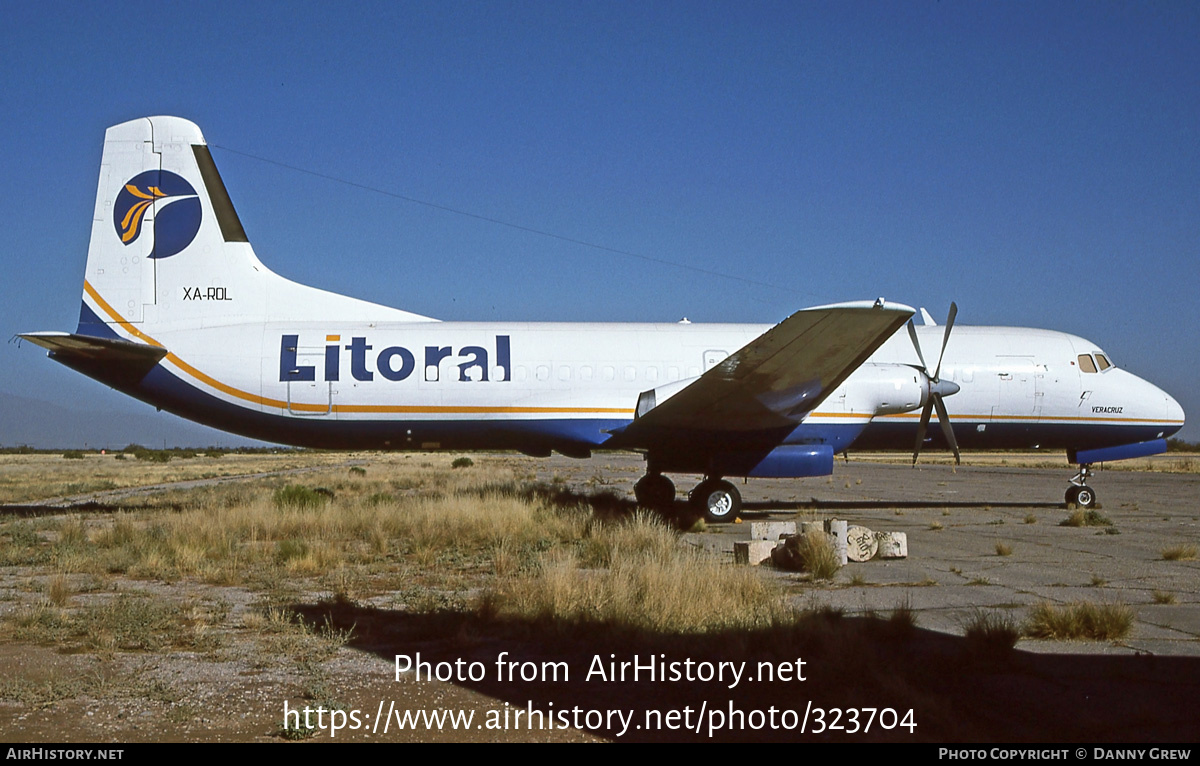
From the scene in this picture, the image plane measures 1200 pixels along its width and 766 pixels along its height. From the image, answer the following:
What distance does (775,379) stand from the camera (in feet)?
51.4

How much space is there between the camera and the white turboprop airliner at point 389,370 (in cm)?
1742

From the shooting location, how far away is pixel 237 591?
10.5 meters

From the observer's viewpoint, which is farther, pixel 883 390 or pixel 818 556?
pixel 883 390

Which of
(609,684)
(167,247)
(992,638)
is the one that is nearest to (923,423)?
(992,638)

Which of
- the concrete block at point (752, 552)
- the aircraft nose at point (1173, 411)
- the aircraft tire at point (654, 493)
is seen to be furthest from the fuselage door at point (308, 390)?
the aircraft nose at point (1173, 411)

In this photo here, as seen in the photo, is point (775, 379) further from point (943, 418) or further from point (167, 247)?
point (167, 247)

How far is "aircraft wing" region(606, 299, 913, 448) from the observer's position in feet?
43.2

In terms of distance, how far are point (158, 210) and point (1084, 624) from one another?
18.1 metres

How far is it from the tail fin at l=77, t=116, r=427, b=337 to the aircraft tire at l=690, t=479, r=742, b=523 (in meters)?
9.35

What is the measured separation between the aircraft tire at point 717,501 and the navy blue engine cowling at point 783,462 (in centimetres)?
56

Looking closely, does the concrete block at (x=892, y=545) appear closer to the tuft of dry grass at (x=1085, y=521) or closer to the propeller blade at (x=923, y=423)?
the propeller blade at (x=923, y=423)
